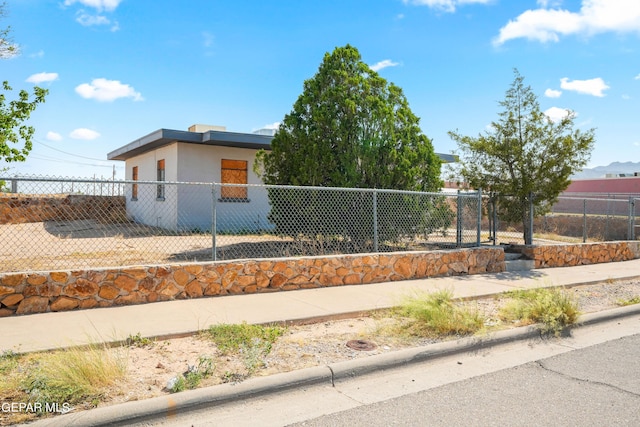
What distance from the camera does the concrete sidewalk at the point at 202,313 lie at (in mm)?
5262

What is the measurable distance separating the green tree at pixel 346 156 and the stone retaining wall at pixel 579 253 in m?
3.15

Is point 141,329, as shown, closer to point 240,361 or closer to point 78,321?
point 78,321

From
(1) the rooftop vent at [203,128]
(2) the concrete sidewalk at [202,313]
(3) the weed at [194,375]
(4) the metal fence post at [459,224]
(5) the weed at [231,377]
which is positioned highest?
(1) the rooftop vent at [203,128]

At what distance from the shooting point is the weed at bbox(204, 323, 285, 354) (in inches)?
195

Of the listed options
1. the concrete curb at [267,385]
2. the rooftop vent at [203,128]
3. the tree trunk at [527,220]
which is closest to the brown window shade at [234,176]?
the rooftop vent at [203,128]

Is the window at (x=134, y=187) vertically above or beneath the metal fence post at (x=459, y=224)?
above

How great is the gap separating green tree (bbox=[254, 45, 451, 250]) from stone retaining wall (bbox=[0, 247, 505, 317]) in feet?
3.60

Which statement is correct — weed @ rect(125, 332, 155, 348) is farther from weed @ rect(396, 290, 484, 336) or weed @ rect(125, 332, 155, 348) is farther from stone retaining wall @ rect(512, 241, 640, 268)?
stone retaining wall @ rect(512, 241, 640, 268)

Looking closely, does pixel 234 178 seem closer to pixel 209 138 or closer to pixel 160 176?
pixel 209 138

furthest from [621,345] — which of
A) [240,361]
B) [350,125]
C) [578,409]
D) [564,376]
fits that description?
[350,125]

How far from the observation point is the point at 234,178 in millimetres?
17219

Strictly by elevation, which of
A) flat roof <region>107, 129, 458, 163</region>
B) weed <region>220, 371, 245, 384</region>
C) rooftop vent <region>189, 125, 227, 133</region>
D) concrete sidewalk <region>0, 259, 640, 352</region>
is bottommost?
weed <region>220, 371, 245, 384</region>

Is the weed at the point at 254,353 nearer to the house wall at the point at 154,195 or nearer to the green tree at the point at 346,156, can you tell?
the green tree at the point at 346,156

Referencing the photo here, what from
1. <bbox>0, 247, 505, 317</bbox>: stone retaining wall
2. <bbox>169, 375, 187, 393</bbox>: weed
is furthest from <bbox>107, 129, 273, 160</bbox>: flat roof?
<bbox>169, 375, 187, 393</bbox>: weed
